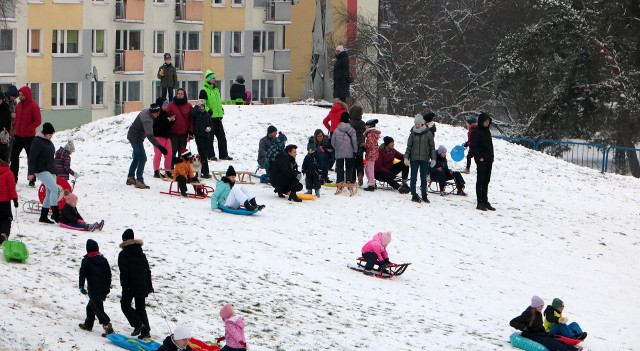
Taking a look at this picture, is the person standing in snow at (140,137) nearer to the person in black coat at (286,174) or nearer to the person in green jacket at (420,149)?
the person in black coat at (286,174)

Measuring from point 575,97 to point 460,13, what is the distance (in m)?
19.6

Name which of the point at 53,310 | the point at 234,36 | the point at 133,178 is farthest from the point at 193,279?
the point at 234,36

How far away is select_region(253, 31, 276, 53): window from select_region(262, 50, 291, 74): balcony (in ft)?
1.49

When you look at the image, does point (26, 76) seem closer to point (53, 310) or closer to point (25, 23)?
point (25, 23)

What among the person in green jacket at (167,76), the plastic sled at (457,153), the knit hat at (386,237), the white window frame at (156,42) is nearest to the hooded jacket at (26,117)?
the knit hat at (386,237)

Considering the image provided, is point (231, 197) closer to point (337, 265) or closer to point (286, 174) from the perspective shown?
point (286, 174)

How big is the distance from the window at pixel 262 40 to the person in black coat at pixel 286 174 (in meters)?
46.2

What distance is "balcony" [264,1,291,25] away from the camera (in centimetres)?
7394

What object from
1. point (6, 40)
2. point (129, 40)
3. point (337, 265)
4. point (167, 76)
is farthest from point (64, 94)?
point (337, 265)

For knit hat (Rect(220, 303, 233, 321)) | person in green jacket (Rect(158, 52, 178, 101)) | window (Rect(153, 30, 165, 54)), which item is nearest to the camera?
knit hat (Rect(220, 303, 233, 321))

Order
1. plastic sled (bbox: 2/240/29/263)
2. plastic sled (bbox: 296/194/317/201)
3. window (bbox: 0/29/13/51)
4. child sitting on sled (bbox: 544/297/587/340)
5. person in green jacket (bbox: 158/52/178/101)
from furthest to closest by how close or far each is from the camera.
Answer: window (bbox: 0/29/13/51), person in green jacket (bbox: 158/52/178/101), plastic sled (bbox: 296/194/317/201), child sitting on sled (bbox: 544/297/587/340), plastic sled (bbox: 2/240/29/263)

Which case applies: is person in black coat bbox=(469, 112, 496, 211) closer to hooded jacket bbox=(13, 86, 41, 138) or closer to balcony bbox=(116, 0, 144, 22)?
hooded jacket bbox=(13, 86, 41, 138)

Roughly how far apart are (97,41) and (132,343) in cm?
5000

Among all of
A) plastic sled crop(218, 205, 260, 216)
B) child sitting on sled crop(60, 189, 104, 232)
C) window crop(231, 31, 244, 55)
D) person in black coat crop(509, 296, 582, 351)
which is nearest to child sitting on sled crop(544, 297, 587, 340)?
person in black coat crop(509, 296, 582, 351)
